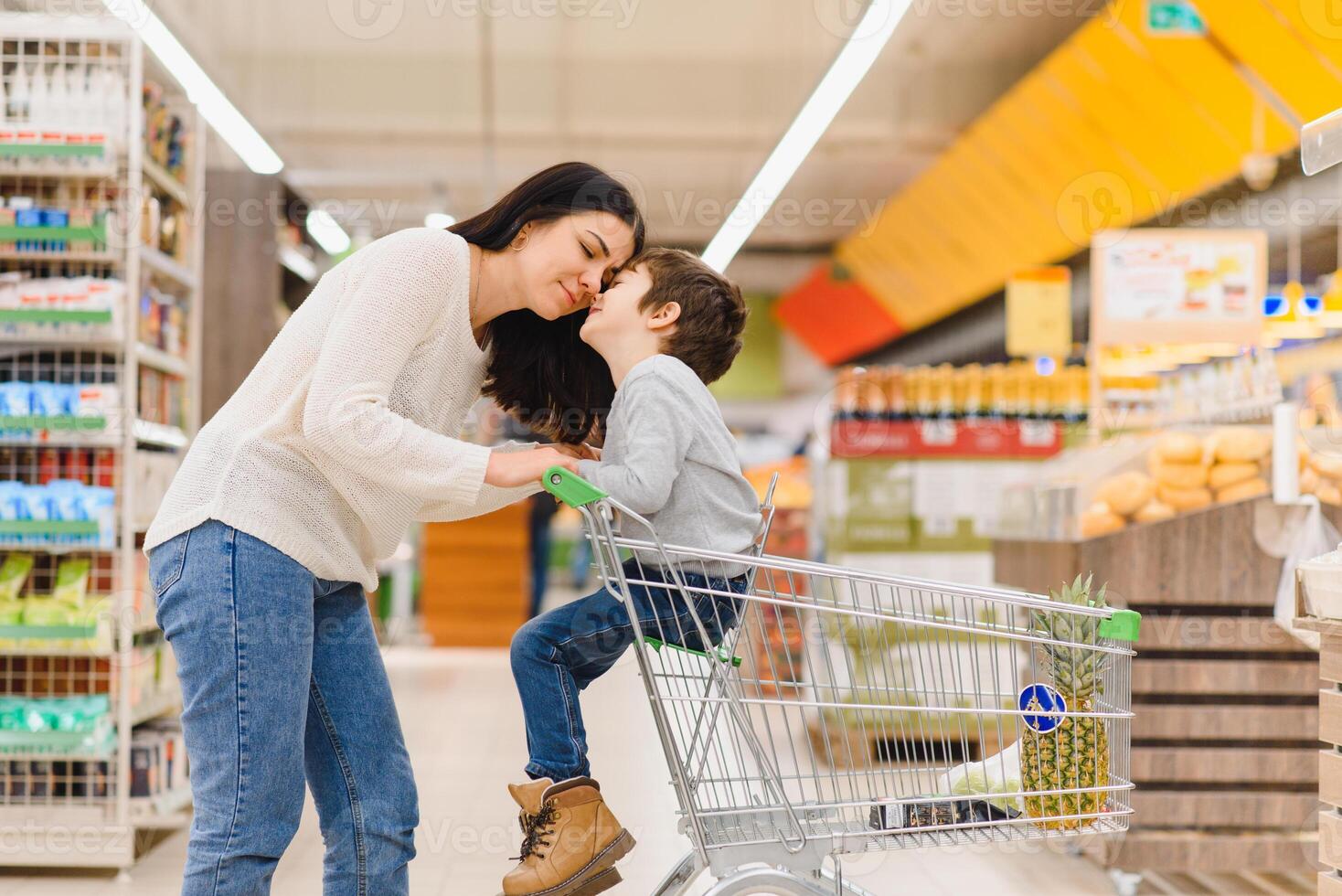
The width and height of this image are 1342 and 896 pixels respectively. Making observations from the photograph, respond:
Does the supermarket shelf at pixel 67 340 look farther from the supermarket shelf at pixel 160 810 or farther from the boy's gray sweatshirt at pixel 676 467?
the boy's gray sweatshirt at pixel 676 467

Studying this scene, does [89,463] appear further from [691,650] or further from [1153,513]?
[1153,513]

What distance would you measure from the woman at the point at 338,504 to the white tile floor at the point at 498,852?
5.50 ft

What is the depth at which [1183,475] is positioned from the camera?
3738mm

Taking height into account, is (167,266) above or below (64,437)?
above

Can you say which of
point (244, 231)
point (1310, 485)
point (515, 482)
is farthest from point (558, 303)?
point (244, 231)

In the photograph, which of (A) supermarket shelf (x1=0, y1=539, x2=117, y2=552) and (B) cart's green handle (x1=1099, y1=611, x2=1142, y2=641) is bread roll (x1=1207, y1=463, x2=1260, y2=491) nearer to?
(B) cart's green handle (x1=1099, y1=611, x2=1142, y2=641)

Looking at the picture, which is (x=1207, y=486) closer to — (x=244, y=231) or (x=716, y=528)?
(x=716, y=528)

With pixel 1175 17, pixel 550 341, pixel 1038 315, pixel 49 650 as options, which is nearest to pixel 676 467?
pixel 550 341

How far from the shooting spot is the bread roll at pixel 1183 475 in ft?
12.2

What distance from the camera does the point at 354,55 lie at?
941 centimetres

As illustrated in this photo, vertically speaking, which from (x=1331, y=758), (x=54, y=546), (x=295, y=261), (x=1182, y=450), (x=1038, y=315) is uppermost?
(x=1038, y=315)

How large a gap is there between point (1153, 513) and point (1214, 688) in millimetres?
530

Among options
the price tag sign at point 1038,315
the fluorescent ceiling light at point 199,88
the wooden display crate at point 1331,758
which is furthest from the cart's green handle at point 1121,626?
the price tag sign at point 1038,315

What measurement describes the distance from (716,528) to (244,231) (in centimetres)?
355
